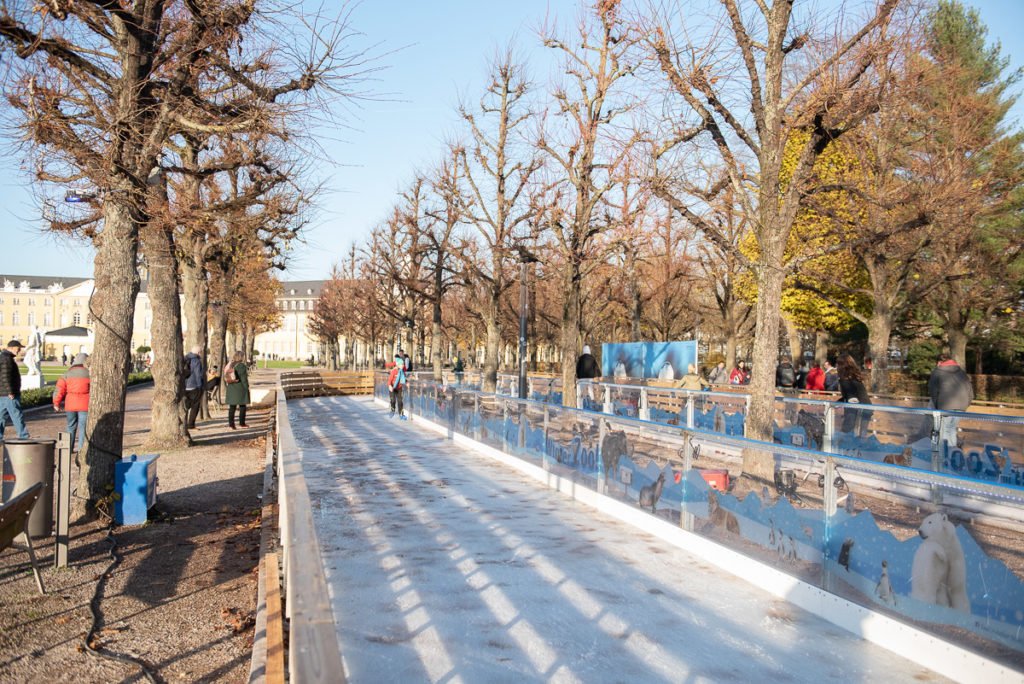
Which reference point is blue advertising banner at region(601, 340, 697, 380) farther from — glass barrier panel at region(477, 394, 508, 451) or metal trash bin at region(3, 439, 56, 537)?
metal trash bin at region(3, 439, 56, 537)

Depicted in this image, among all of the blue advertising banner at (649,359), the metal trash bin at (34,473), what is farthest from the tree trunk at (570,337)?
the metal trash bin at (34,473)

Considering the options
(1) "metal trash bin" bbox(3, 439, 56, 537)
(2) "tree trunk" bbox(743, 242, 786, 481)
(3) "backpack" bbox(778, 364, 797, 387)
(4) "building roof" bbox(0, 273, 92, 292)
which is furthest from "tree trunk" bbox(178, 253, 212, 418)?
(4) "building roof" bbox(0, 273, 92, 292)

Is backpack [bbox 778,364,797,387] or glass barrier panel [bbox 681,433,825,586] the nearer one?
glass barrier panel [bbox 681,433,825,586]

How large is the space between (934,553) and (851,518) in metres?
0.68

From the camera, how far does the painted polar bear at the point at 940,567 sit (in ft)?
15.4

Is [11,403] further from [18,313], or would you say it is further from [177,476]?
[18,313]

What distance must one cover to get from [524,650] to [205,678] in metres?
1.87

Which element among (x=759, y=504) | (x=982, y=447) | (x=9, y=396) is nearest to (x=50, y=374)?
(x=9, y=396)

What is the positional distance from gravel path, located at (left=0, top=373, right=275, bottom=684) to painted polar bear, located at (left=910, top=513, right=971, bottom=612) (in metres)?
3.97

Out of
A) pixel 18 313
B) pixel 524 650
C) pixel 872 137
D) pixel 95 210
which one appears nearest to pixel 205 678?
pixel 524 650

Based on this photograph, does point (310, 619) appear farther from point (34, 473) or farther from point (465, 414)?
point (465, 414)

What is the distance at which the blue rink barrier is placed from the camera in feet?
14.6

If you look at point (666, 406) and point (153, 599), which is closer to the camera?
point (153, 599)

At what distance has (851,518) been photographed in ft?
18.0
